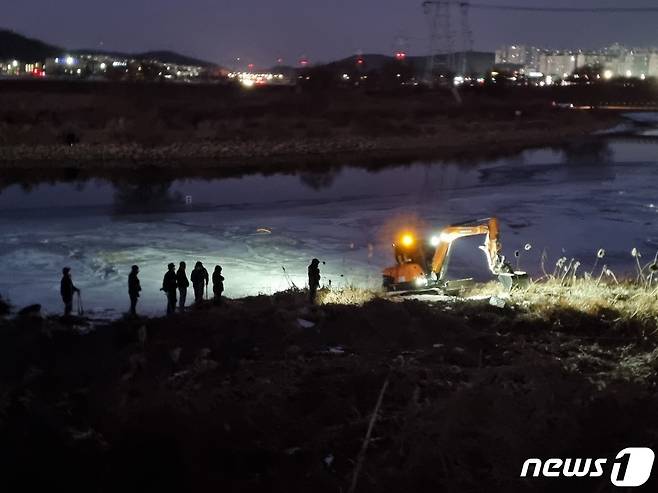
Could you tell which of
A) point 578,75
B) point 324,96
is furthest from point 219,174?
point 578,75

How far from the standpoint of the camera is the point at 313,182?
103ft

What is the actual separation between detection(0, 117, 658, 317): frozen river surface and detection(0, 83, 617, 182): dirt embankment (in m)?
7.47

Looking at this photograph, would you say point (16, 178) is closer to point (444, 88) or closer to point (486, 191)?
point (486, 191)

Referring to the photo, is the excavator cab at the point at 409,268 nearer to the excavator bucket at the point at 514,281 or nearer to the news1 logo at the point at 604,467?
the excavator bucket at the point at 514,281

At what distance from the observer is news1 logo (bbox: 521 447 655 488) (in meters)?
6.34

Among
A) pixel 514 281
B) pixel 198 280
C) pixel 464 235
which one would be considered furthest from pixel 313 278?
pixel 514 281

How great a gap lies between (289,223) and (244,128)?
91.8ft

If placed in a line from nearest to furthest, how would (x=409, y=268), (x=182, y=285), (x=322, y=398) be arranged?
(x=322, y=398) → (x=182, y=285) → (x=409, y=268)

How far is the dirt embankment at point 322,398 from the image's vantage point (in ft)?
22.0

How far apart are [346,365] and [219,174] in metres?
25.7

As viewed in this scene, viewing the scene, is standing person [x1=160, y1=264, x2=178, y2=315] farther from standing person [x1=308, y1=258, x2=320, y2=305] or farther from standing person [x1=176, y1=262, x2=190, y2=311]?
standing person [x1=308, y1=258, x2=320, y2=305]

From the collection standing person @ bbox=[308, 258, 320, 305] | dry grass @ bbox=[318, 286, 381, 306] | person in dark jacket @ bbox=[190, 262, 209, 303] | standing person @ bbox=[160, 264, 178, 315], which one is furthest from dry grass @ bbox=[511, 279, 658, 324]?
standing person @ bbox=[160, 264, 178, 315]

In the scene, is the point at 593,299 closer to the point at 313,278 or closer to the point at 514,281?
the point at 514,281

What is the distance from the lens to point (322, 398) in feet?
26.9
